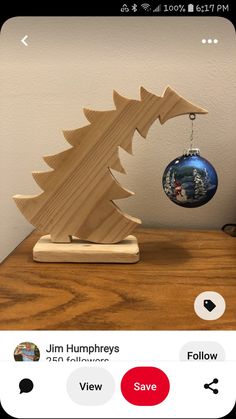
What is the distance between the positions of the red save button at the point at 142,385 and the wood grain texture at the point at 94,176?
24 centimetres

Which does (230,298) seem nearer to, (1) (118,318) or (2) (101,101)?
(1) (118,318)

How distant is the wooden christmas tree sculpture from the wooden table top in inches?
1.6

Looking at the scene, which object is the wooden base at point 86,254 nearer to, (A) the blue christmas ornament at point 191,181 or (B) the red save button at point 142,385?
(A) the blue christmas ornament at point 191,181

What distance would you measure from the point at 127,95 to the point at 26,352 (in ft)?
1.58

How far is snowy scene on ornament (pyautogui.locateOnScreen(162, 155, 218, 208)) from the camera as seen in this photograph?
561mm

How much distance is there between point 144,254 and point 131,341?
232 millimetres

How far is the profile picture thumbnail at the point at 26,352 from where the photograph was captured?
0.36m

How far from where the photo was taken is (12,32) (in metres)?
0.47

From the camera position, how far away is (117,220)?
1.89ft

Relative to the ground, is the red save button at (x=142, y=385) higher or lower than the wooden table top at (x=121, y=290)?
lower
